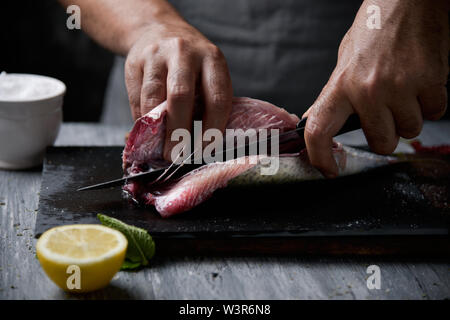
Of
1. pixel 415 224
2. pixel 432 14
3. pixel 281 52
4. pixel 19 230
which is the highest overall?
pixel 432 14

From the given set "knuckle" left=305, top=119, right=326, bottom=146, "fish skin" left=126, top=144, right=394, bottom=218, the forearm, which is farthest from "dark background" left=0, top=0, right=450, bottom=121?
"knuckle" left=305, top=119, right=326, bottom=146

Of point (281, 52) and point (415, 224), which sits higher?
point (281, 52)

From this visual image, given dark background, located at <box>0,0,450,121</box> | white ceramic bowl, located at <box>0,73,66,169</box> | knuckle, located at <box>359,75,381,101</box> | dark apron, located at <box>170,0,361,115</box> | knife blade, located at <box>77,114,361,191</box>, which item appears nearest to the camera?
knuckle, located at <box>359,75,381,101</box>

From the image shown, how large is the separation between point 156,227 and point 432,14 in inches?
39.8

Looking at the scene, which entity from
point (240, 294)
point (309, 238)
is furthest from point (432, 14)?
point (240, 294)

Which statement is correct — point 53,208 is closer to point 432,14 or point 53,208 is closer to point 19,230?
point 19,230

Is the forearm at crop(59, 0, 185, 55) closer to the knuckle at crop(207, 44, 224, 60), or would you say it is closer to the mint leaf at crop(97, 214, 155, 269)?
the knuckle at crop(207, 44, 224, 60)

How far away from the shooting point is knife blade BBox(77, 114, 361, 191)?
Result: 5.72 feet

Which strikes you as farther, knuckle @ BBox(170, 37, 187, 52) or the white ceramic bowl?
the white ceramic bowl

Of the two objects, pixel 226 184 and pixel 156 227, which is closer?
pixel 156 227

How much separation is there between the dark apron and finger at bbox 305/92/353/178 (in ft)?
3.34

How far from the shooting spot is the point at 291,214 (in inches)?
67.7

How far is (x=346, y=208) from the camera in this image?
1793 millimetres
